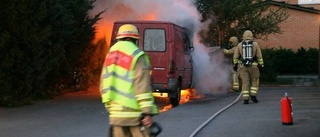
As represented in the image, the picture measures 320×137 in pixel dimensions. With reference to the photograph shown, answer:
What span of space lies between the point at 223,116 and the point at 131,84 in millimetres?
6693

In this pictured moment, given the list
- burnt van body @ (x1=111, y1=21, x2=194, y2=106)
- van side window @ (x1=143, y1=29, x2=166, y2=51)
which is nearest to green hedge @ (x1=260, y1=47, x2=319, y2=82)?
burnt van body @ (x1=111, y1=21, x2=194, y2=106)

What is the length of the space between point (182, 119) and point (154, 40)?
340 centimetres

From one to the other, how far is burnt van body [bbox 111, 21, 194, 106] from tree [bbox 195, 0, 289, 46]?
7674 mm

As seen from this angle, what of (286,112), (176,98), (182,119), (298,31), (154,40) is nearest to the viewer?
(286,112)

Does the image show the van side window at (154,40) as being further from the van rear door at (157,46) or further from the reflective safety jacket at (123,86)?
the reflective safety jacket at (123,86)

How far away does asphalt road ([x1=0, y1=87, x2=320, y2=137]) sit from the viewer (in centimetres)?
980

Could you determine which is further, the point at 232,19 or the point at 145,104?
the point at 232,19

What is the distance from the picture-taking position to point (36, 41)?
14.0m

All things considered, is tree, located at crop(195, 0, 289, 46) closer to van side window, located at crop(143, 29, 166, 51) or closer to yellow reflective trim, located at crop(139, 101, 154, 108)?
van side window, located at crop(143, 29, 166, 51)

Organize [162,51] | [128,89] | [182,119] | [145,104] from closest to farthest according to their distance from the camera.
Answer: [145,104], [128,89], [182,119], [162,51]

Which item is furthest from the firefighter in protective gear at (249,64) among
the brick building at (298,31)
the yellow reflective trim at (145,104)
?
the brick building at (298,31)

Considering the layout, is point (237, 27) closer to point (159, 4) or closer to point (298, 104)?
point (159, 4)

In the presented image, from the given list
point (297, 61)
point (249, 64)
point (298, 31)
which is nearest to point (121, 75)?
point (249, 64)

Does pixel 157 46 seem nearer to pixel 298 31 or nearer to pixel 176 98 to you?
pixel 176 98
